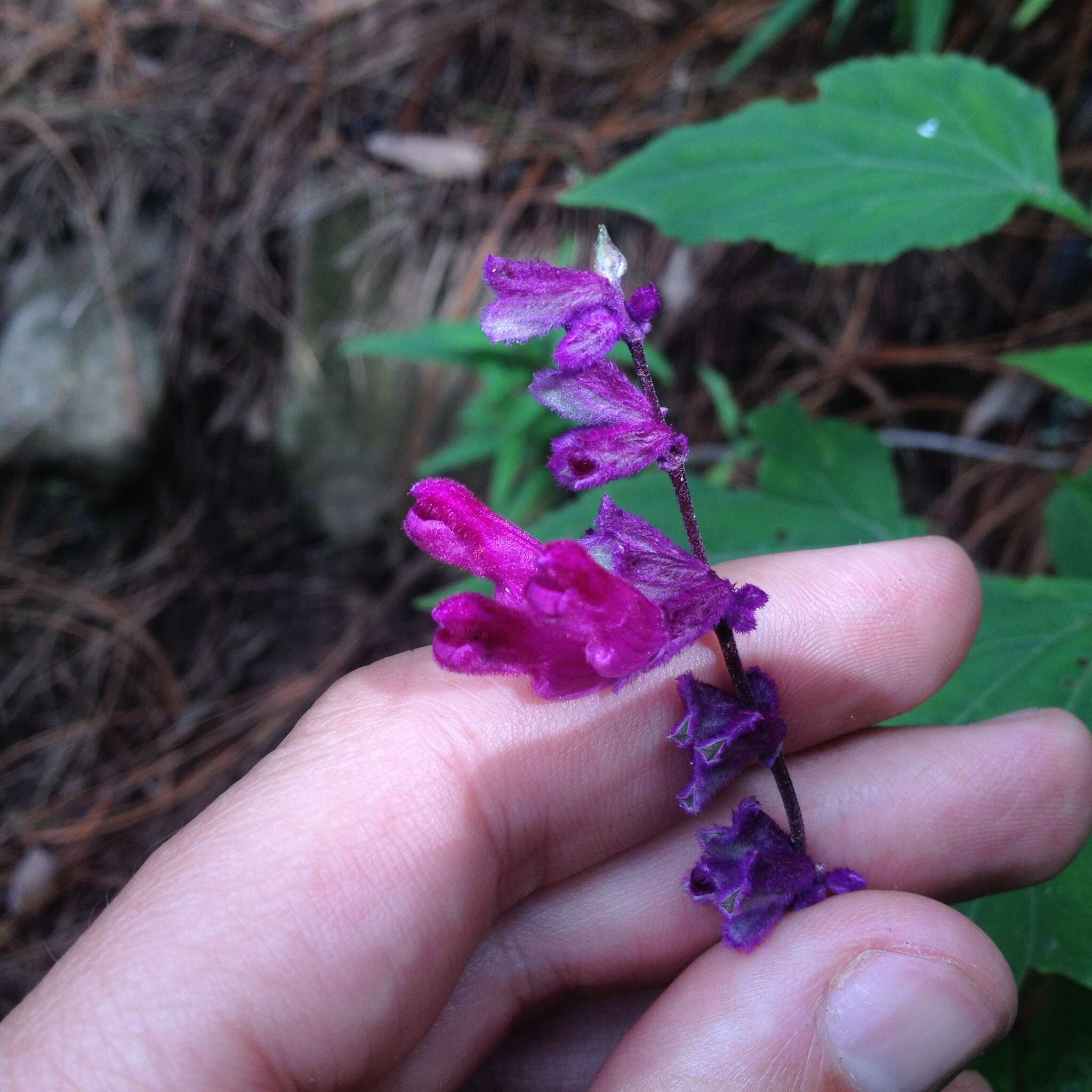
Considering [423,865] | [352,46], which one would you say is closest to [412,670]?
[423,865]

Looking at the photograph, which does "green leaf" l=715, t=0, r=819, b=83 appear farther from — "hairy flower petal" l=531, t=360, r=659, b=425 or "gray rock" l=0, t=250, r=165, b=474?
Answer: "gray rock" l=0, t=250, r=165, b=474

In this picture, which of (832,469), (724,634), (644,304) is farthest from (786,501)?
(644,304)

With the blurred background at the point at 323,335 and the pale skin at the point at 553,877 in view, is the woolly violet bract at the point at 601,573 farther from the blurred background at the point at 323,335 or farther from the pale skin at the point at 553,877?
the blurred background at the point at 323,335

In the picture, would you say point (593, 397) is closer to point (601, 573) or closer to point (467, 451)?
point (601, 573)

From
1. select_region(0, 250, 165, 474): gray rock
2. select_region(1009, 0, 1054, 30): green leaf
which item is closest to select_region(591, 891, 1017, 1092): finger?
select_region(1009, 0, 1054, 30): green leaf

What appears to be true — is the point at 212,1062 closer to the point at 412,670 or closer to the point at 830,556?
the point at 412,670
